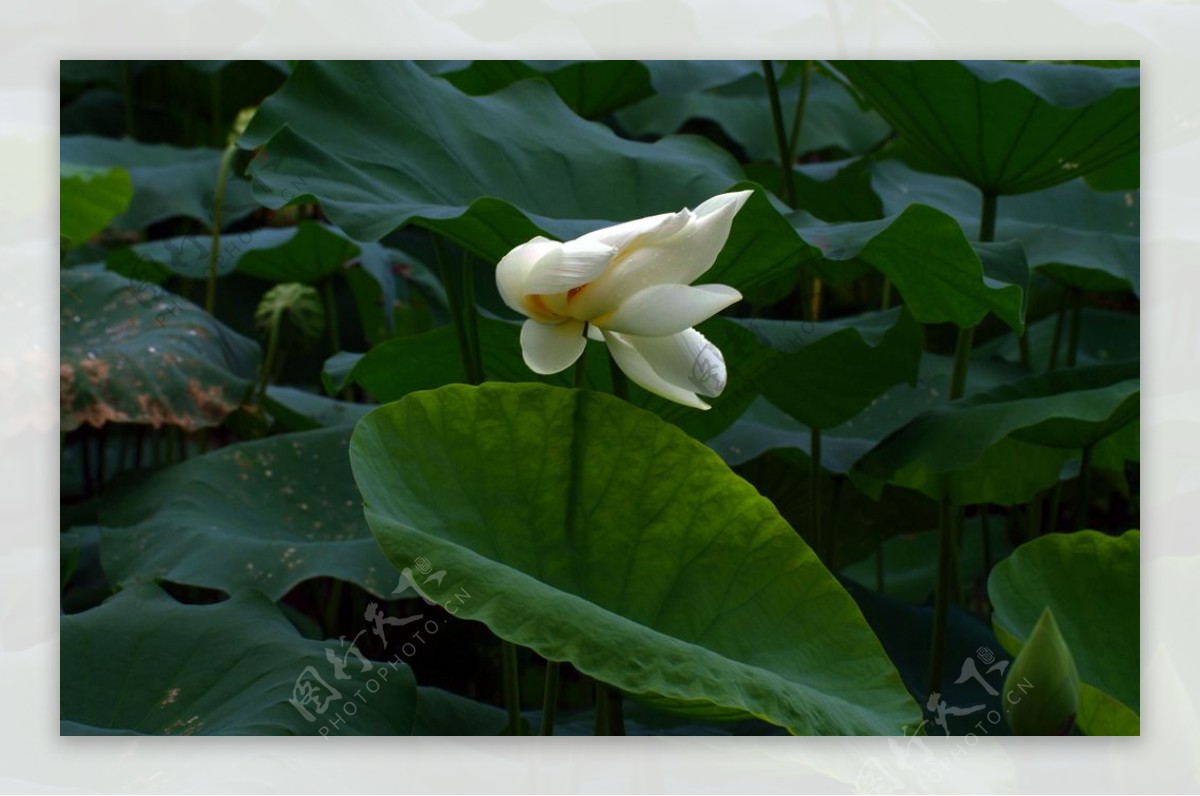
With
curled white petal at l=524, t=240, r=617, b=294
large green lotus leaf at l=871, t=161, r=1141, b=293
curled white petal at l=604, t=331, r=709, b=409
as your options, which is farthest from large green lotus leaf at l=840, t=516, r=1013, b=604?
curled white petal at l=524, t=240, r=617, b=294

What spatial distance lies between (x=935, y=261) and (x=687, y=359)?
25 centimetres

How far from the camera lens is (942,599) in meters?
1.11

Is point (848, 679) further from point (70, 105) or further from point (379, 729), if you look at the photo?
point (70, 105)

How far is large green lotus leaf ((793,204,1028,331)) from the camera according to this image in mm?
A: 868

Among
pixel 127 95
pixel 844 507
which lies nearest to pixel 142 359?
pixel 844 507

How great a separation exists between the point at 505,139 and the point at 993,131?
1.34 feet

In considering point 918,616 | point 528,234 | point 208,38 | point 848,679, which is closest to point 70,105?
point 208,38

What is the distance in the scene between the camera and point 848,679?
785 millimetres

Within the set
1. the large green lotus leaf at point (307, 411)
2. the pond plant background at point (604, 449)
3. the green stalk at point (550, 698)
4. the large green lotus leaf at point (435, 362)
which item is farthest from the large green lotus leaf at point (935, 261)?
the large green lotus leaf at point (307, 411)

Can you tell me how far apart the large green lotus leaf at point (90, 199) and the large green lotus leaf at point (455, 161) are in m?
0.36

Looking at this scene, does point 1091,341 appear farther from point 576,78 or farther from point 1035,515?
point 576,78

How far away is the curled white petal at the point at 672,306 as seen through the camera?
0.73m

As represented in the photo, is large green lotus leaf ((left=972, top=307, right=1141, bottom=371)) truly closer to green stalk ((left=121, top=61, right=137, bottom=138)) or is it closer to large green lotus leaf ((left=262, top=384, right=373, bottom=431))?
large green lotus leaf ((left=262, top=384, right=373, bottom=431))

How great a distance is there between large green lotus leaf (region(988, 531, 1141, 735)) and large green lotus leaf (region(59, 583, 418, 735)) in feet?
1.54
